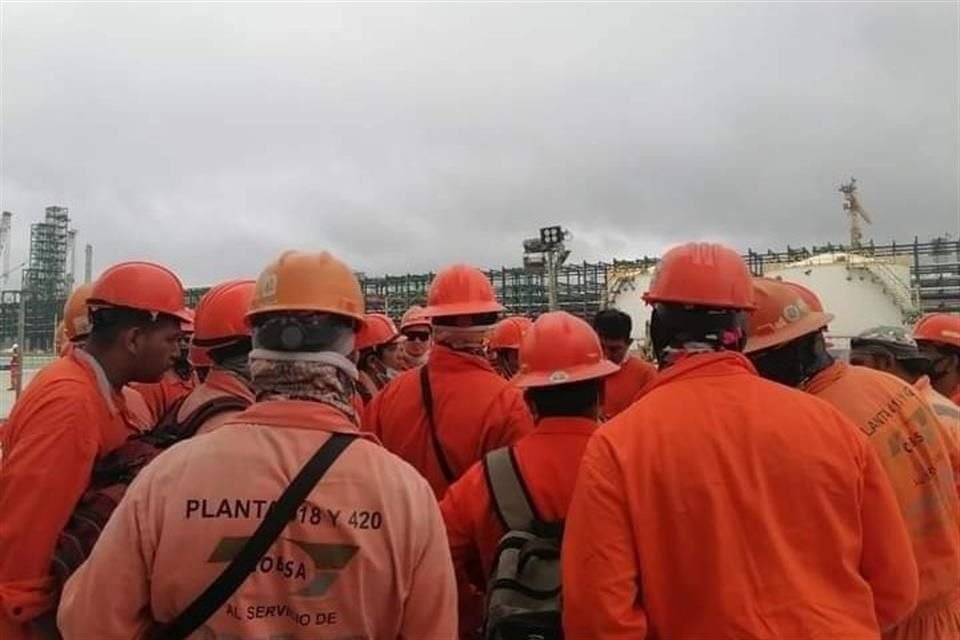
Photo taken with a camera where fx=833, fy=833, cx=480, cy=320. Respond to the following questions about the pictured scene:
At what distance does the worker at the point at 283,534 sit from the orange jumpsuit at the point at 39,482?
851 mm

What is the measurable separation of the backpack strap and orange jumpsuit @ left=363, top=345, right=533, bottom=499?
722 millimetres

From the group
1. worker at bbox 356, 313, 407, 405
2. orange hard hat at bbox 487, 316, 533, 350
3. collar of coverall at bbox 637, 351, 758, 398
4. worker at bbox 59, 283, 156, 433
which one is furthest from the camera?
orange hard hat at bbox 487, 316, 533, 350

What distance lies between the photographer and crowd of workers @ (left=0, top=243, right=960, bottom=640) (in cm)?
190

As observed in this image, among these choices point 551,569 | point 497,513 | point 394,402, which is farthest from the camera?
point 394,402

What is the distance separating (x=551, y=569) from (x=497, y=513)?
0.36 m

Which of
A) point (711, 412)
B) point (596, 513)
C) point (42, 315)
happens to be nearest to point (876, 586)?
point (711, 412)

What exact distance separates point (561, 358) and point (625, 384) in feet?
10.0

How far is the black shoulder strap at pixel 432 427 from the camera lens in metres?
3.79

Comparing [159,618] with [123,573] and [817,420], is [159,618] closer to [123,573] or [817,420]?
[123,573]

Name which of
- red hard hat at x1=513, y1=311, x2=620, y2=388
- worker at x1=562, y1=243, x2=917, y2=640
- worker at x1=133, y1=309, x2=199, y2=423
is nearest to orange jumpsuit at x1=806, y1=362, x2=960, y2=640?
worker at x1=562, y1=243, x2=917, y2=640

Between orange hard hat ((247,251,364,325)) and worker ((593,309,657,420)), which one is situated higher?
orange hard hat ((247,251,364,325))

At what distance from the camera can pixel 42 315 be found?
42.7 metres

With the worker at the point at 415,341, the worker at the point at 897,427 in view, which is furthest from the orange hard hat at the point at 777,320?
the worker at the point at 415,341

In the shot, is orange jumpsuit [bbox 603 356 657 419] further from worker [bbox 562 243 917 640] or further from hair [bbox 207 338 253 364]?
worker [bbox 562 243 917 640]
